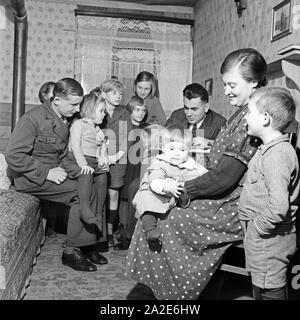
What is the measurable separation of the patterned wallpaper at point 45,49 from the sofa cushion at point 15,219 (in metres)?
2.92

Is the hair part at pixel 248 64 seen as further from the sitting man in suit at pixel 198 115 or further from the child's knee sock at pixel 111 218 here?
the child's knee sock at pixel 111 218

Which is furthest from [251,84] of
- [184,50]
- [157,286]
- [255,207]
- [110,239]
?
[184,50]

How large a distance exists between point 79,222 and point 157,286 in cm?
113

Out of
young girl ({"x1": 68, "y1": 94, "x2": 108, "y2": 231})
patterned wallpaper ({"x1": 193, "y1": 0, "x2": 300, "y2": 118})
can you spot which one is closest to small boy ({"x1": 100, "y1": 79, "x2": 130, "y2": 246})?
young girl ({"x1": 68, "y1": 94, "x2": 108, "y2": 231})

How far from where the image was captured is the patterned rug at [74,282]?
259cm

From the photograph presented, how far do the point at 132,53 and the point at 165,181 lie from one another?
13.4ft

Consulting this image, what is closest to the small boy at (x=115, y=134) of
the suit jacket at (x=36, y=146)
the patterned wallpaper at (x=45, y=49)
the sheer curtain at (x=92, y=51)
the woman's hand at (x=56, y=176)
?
the suit jacket at (x=36, y=146)

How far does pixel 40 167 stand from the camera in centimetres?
321

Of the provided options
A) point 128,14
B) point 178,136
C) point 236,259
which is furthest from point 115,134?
point 128,14

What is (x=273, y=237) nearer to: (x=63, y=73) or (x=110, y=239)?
(x=110, y=239)

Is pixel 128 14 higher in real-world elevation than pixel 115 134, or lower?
higher

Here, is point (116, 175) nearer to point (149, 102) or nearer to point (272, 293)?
point (149, 102)

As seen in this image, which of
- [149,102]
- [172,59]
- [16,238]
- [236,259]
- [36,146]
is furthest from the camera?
[172,59]

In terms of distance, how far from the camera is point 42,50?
230 inches
